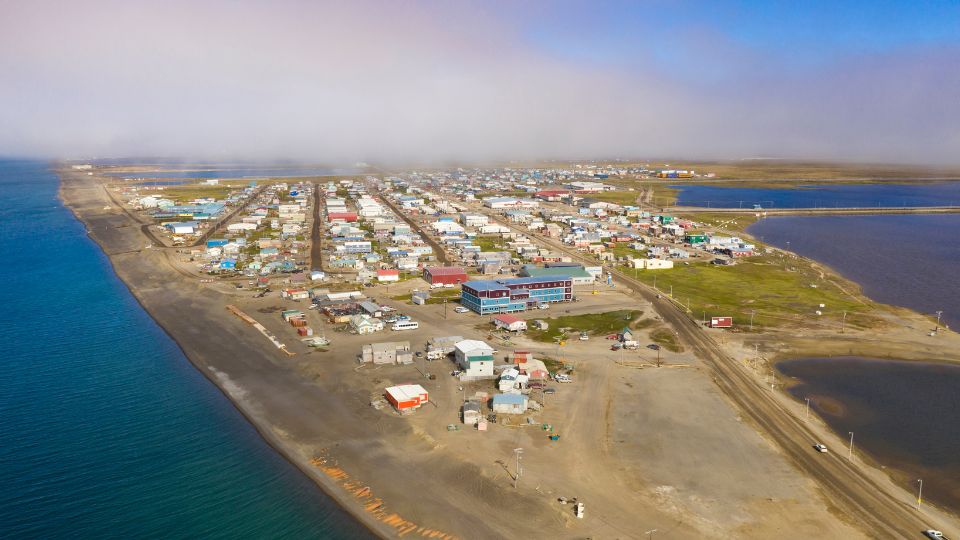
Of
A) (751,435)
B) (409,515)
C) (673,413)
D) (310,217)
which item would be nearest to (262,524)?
(409,515)

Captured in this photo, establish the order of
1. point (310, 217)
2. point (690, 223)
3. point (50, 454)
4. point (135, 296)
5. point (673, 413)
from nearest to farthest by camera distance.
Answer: point (50, 454) < point (673, 413) < point (135, 296) < point (690, 223) < point (310, 217)

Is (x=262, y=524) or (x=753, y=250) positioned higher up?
(x=753, y=250)

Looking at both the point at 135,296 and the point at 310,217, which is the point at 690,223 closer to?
the point at 310,217

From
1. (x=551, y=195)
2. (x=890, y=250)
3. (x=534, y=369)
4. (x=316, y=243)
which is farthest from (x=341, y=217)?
(x=890, y=250)

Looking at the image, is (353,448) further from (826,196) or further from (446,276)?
(826,196)

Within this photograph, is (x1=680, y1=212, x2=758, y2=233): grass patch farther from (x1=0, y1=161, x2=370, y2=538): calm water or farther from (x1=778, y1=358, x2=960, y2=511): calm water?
(x1=0, y1=161, x2=370, y2=538): calm water
